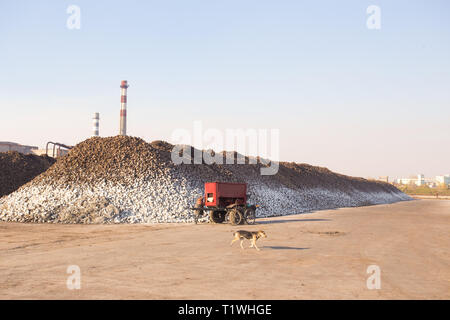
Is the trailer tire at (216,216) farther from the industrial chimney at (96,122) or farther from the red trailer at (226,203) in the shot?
the industrial chimney at (96,122)

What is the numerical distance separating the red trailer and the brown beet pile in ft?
72.3

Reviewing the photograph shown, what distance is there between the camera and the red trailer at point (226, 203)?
76.4ft

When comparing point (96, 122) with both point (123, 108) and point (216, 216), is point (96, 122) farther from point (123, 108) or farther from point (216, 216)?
point (216, 216)

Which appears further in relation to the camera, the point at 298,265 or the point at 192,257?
the point at 192,257

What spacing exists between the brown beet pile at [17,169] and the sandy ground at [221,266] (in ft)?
67.5

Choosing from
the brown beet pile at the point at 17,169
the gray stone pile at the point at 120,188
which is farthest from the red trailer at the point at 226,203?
the brown beet pile at the point at 17,169

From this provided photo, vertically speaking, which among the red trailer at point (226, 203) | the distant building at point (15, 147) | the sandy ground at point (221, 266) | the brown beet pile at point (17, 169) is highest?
the distant building at point (15, 147)

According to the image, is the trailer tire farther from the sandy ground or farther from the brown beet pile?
the brown beet pile

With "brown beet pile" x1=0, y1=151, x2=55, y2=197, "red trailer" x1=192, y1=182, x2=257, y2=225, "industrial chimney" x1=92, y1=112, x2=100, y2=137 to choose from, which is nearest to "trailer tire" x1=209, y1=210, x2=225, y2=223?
Result: "red trailer" x1=192, y1=182, x2=257, y2=225

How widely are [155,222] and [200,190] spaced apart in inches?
231

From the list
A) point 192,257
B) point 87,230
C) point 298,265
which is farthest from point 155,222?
point 298,265

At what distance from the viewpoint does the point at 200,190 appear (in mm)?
30469

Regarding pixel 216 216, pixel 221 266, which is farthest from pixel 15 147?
pixel 221 266
